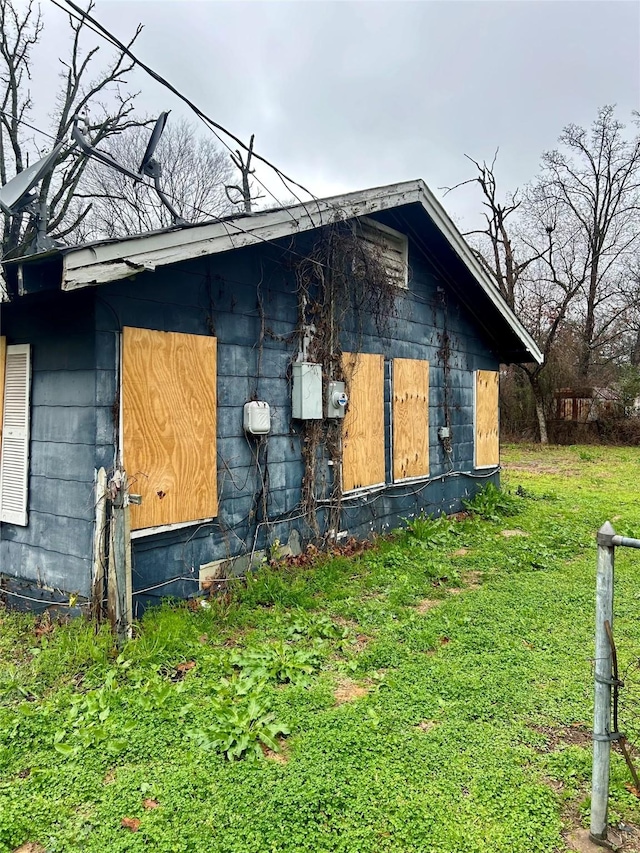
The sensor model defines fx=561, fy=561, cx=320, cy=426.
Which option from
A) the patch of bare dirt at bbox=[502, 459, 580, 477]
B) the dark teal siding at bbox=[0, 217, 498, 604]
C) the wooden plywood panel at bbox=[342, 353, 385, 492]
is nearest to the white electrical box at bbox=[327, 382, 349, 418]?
the wooden plywood panel at bbox=[342, 353, 385, 492]

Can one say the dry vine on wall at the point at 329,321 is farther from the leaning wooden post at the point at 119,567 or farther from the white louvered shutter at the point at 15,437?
the white louvered shutter at the point at 15,437

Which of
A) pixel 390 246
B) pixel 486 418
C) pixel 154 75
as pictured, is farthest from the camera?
pixel 486 418

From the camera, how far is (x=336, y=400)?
594 cm

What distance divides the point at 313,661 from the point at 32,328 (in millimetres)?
3273

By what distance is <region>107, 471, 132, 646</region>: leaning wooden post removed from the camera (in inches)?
141

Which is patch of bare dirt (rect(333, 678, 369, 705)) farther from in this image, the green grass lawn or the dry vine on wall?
the dry vine on wall

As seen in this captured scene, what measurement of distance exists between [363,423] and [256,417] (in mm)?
1842

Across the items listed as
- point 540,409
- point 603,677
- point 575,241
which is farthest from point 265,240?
point 575,241

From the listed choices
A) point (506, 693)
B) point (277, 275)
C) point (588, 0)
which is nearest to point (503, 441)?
point (588, 0)

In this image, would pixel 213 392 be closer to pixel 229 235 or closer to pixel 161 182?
pixel 229 235

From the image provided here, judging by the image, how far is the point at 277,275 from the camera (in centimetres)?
545

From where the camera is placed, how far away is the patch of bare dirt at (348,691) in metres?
3.20

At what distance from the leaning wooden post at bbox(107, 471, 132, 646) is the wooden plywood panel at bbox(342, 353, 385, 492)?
115 inches

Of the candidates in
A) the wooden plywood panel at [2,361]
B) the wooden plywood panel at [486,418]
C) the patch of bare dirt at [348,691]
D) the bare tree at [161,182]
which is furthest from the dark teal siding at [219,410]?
the bare tree at [161,182]
